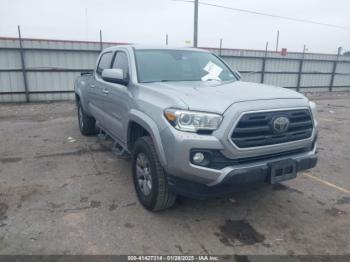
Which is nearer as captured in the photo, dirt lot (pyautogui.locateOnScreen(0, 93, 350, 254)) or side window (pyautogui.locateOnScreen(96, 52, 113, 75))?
dirt lot (pyautogui.locateOnScreen(0, 93, 350, 254))

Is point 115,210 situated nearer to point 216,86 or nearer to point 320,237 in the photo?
point 216,86

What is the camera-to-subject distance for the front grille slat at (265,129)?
270 centimetres

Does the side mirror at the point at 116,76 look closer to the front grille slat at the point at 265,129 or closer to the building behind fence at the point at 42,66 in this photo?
the front grille slat at the point at 265,129

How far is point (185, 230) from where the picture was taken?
310 cm

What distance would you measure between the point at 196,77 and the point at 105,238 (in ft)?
7.64

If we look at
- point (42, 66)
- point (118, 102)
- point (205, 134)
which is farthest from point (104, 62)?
point (42, 66)

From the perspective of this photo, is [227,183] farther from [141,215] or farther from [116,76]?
[116,76]

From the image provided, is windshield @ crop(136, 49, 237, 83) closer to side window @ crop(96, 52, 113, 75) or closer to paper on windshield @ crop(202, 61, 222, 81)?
paper on windshield @ crop(202, 61, 222, 81)

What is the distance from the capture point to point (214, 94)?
9.77 ft

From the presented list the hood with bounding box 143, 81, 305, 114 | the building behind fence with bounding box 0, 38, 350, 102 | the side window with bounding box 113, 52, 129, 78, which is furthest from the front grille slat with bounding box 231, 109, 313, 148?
the building behind fence with bounding box 0, 38, 350, 102

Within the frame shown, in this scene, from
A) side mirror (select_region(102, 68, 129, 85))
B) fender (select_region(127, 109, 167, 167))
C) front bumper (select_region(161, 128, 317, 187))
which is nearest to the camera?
front bumper (select_region(161, 128, 317, 187))

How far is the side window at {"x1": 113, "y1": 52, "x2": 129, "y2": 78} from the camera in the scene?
400cm

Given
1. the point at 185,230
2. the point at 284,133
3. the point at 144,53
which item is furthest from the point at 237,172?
the point at 144,53

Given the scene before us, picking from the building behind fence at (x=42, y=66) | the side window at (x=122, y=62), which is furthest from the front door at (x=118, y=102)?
the building behind fence at (x=42, y=66)
